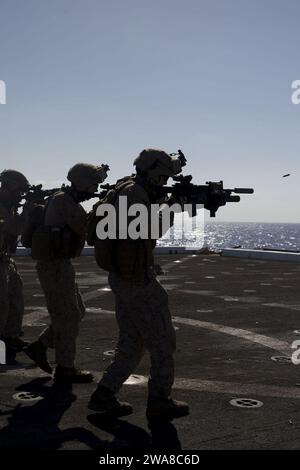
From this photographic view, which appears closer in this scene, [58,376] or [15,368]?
[58,376]

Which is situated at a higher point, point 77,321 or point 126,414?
point 77,321

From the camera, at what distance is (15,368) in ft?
18.9

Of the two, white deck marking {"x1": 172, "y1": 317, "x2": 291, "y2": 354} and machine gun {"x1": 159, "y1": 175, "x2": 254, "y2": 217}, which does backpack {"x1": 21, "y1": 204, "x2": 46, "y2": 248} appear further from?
white deck marking {"x1": 172, "y1": 317, "x2": 291, "y2": 354}

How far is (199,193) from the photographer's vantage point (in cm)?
498

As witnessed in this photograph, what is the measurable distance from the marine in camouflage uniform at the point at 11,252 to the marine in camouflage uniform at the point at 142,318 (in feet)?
7.91

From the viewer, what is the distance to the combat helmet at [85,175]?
5250 millimetres

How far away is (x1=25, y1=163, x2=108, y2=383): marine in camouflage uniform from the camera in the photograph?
520cm

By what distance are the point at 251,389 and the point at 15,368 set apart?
7.92 feet

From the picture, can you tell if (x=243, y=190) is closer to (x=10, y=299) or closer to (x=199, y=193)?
(x=199, y=193)

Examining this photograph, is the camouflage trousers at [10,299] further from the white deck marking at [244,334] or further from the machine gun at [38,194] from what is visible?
the white deck marking at [244,334]

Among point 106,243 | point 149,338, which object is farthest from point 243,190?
point 149,338

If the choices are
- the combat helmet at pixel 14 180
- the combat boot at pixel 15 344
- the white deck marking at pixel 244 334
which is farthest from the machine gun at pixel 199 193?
the combat boot at pixel 15 344
